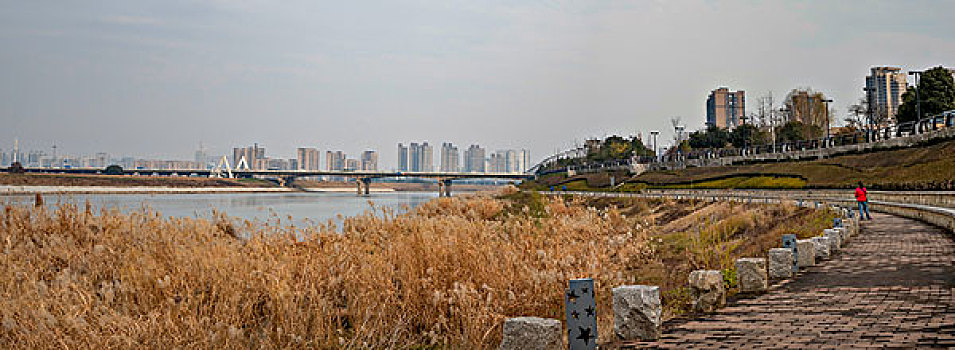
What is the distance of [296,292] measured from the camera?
7.65 m

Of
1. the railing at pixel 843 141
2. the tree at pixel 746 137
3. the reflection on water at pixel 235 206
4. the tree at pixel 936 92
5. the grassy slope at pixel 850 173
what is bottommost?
the reflection on water at pixel 235 206

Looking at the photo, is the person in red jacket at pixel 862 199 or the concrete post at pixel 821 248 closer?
the concrete post at pixel 821 248

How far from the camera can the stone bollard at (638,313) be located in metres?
6.67

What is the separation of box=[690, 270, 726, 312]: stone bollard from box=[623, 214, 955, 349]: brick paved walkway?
15 centimetres

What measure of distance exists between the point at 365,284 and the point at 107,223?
26.2ft

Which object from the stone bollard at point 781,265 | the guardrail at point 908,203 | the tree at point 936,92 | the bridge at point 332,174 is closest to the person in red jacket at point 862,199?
the guardrail at point 908,203

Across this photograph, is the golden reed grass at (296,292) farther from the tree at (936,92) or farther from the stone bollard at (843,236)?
the tree at (936,92)

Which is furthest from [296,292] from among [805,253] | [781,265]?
[805,253]

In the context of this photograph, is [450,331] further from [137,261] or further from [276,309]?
[137,261]

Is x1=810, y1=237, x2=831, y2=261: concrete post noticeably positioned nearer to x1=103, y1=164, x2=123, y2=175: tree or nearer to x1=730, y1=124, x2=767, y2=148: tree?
x1=730, y1=124, x2=767, y2=148: tree

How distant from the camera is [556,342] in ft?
18.2

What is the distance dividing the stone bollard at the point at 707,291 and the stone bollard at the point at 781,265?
2888mm

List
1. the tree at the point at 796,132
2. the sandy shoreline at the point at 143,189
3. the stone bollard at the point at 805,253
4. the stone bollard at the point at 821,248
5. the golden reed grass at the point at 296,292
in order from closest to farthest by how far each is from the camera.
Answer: the golden reed grass at the point at 296,292 → the stone bollard at the point at 805,253 → the stone bollard at the point at 821,248 → the tree at the point at 796,132 → the sandy shoreline at the point at 143,189

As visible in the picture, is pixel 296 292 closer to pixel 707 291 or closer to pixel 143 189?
pixel 707 291
